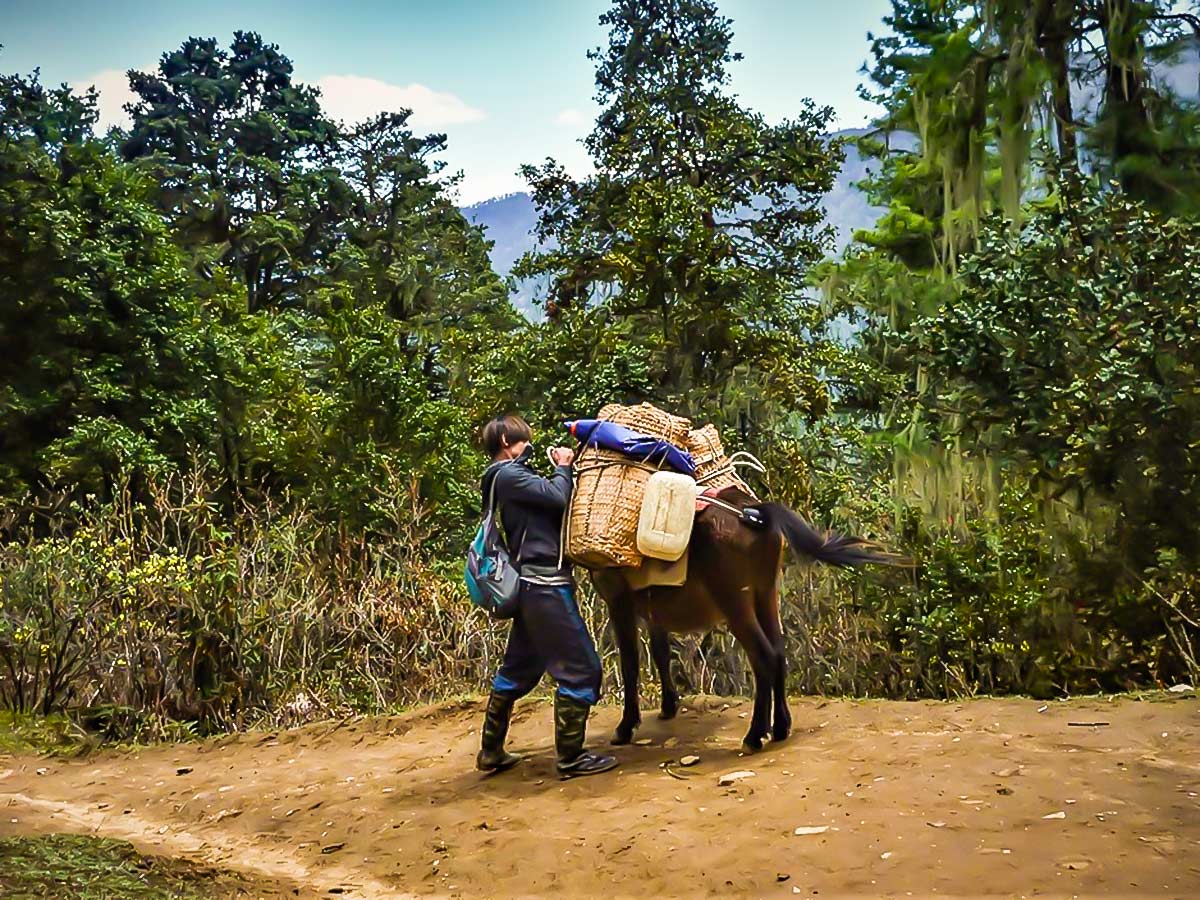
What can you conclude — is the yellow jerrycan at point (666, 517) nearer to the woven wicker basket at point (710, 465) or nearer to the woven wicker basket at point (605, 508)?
the woven wicker basket at point (605, 508)

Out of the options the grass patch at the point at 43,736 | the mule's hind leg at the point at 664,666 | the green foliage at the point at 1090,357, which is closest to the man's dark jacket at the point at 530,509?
the mule's hind leg at the point at 664,666

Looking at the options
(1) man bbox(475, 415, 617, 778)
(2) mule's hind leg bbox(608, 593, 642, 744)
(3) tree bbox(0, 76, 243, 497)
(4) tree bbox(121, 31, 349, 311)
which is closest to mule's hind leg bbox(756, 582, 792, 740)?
(2) mule's hind leg bbox(608, 593, 642, 744)

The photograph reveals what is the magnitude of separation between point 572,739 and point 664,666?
1.07m

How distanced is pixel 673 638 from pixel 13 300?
34.4 feet

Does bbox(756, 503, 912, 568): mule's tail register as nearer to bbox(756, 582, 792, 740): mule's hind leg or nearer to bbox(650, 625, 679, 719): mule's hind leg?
bbox(756, 582, 792, 740): mule's hind leg

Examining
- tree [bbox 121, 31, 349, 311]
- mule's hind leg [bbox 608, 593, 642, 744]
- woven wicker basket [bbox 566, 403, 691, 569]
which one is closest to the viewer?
woven wicker basket [bbox 566, 403, 691, 569]

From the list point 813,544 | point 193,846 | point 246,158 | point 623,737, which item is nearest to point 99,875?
point 193,846

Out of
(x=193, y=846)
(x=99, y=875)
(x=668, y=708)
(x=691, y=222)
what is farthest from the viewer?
(x=691, y=222)

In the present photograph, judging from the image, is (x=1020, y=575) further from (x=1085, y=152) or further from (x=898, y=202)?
(x=898, y=202)

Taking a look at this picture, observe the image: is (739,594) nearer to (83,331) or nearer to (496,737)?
(496,737)

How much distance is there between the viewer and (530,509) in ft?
19.9

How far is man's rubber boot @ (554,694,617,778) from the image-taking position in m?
5.83

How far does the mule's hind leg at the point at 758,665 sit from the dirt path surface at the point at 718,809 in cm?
12

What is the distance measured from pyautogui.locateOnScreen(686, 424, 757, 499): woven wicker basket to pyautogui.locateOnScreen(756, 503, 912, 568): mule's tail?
21 centimetres
